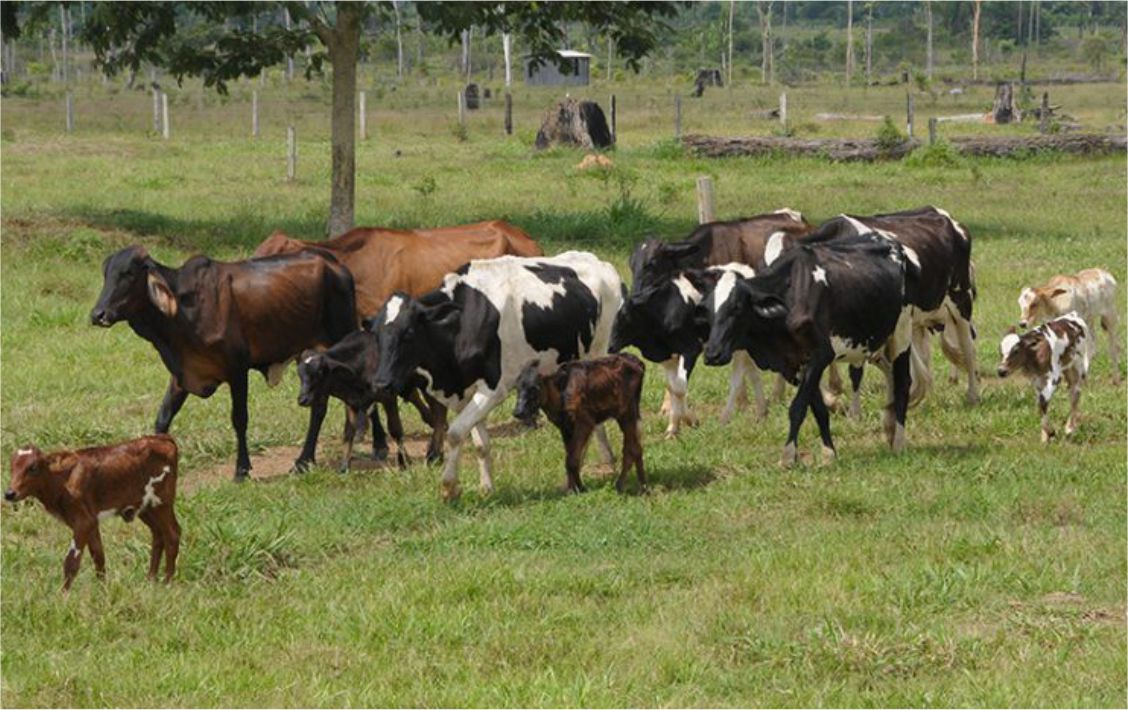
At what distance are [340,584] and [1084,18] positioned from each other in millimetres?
183669

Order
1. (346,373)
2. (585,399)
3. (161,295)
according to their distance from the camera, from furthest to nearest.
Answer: (161,295) < (346,373) < (585,399)

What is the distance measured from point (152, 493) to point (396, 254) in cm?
641

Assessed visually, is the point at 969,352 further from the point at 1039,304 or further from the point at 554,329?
the point at 554,329

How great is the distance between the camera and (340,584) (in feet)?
33.0

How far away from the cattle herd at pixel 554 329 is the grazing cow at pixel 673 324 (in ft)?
0.06

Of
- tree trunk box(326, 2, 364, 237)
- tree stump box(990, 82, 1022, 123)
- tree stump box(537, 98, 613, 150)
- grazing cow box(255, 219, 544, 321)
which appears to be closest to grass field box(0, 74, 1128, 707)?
grazing cow box(255, 219, 544, 321)

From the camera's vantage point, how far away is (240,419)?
13.6 meters

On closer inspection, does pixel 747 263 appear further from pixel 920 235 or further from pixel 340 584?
pixel 340 584

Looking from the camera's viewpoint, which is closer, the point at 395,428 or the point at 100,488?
the point at 100,488

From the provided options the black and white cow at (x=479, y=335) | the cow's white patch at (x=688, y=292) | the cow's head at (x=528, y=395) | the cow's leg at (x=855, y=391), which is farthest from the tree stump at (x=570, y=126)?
the cow's head at (x=528, y=395)

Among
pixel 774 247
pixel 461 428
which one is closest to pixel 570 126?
pixel 774 247

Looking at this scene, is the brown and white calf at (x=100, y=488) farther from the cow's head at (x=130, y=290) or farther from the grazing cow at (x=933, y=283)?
the grazing cow at (x=933, y=283)

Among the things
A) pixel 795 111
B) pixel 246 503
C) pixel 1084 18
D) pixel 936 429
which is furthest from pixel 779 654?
pixel 1084 18

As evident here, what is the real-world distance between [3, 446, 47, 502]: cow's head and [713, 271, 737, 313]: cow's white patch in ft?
18.0
